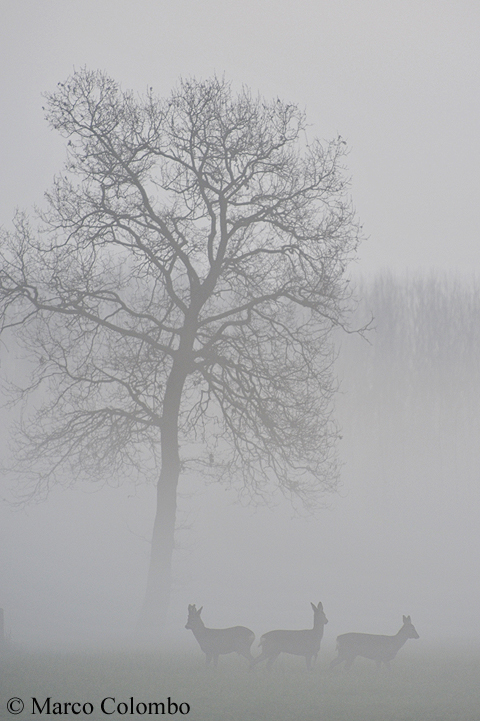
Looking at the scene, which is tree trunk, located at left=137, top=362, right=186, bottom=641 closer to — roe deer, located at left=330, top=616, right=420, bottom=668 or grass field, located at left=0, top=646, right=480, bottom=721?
grass field, located at left=0, top=646, right=480, bottom=721

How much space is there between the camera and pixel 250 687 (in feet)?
28.1

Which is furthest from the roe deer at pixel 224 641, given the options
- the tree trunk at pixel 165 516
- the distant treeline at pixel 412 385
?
the distant treeline at pixel 412 385

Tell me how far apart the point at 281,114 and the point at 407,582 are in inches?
799

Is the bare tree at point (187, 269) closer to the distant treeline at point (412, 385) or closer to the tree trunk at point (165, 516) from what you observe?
the tree trunk at point (165, 516)

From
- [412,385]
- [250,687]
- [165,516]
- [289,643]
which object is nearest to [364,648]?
[289,643]

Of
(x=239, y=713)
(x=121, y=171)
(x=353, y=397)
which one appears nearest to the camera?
(x=239, y=713)

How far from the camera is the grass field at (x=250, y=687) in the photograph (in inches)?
296

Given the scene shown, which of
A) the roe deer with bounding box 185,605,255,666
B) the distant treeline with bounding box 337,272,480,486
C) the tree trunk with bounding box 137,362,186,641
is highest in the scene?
the distant treeline with bounding box 337,272,480,486

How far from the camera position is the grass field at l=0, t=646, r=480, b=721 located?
752 centimetres

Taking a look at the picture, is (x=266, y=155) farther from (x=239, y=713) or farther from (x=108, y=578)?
(x=108, y=578)

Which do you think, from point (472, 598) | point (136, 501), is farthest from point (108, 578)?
point (472, 598)

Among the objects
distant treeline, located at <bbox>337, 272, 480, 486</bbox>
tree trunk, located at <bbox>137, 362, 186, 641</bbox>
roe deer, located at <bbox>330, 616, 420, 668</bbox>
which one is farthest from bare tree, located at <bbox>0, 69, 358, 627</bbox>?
distant treeline, located at <bbox>337, 272, 480, 486</bbox>

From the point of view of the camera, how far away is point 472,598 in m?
26.3

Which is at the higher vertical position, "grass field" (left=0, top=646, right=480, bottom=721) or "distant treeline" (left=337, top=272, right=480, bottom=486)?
"distant treeline" (left=337, top=272, right=480, bottom=486)
